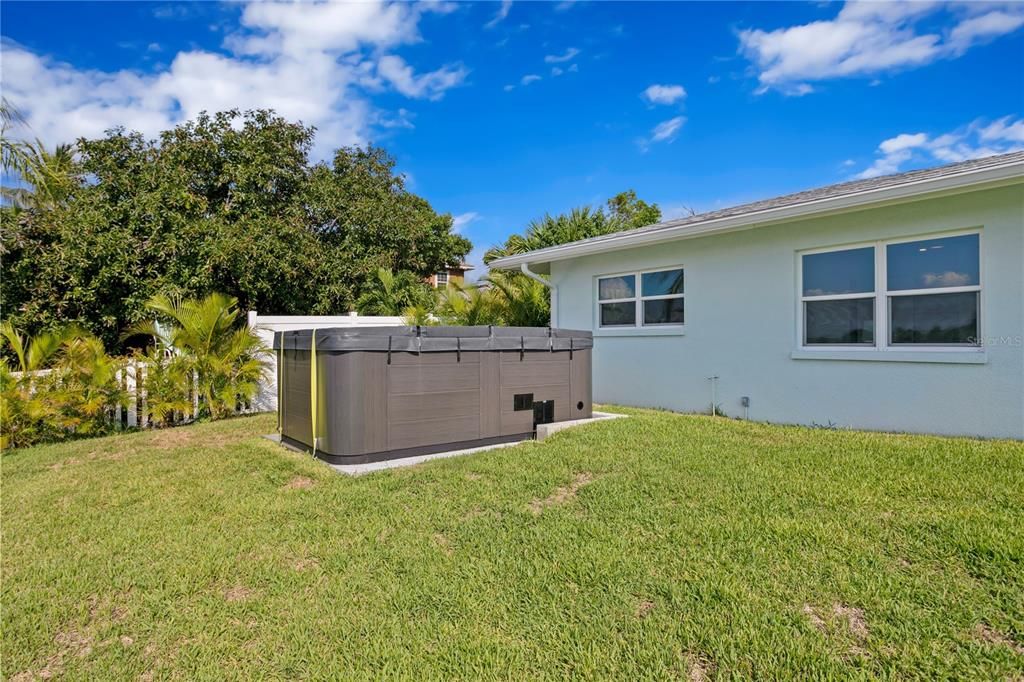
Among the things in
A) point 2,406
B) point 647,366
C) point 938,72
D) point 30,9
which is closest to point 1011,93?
point 938,72

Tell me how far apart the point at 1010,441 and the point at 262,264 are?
46.4ft

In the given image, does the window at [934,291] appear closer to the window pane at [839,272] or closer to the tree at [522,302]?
the window pane at [839,272]

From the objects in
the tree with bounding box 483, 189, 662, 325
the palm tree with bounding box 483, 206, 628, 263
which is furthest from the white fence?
the palm tree with bounding box 483, 206, 628, 263

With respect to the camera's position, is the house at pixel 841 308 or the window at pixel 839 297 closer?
the house at pixel 841 308

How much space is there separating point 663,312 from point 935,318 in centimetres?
345

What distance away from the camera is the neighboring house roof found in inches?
206

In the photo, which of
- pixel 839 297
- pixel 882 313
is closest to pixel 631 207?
A: pixel 839 297

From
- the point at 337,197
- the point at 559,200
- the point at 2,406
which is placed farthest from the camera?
the point at 337,197

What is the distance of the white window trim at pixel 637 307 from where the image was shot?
8.35m

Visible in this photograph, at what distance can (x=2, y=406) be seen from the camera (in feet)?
20.8

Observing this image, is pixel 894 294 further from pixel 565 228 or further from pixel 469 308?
pixel 565 228

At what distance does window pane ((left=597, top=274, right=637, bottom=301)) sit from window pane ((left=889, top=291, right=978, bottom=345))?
3.67 meters

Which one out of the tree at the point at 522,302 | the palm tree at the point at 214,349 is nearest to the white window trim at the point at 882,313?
the tree at the point at 522,302

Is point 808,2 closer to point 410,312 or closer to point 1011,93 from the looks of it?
point 1011,93
